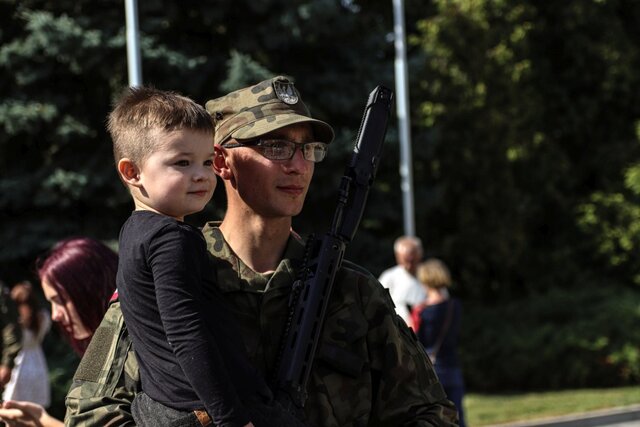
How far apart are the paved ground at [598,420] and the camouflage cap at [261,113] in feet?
34.1

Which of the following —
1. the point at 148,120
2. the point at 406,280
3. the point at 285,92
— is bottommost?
the point at 148,120

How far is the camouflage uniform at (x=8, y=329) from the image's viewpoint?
6.85 metres

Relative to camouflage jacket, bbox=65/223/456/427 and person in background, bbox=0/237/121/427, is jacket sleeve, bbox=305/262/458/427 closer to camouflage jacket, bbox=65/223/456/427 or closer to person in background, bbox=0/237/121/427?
camouflage jacket, bbox=65/223/456/427

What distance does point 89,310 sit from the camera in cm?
357

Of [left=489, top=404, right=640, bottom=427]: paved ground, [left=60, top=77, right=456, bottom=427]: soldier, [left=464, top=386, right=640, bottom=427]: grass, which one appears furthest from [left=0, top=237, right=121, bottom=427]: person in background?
[left=464, top=386, right=640, bottom=427]: grass

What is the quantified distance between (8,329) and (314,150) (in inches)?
182

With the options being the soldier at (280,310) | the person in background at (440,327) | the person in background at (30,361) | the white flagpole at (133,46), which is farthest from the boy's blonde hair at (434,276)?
the soldier at (280,310)

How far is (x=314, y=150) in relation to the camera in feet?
9.05

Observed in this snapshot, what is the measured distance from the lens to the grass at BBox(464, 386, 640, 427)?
13836mm

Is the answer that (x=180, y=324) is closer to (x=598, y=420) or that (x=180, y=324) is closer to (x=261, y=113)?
(x=261, y=113)

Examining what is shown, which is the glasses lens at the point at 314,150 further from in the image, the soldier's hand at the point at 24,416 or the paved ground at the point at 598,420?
the paved ground at the point at 598,420

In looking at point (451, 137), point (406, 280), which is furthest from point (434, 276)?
point (451, 137)

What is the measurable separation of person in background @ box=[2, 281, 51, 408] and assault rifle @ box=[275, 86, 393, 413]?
473cm

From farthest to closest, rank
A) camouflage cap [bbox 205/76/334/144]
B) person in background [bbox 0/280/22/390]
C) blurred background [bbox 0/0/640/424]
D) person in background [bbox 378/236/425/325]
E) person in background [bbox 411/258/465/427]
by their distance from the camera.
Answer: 1. blurred background [bbox 0/0/640/424]
2. person in background [bbox 378/236/425/325]
3. person in background [bbox 411/258/465/427]
4. person in background [bbox 0/280/22/390]
5. camouflage cap [bbox 205/76/334/144]
